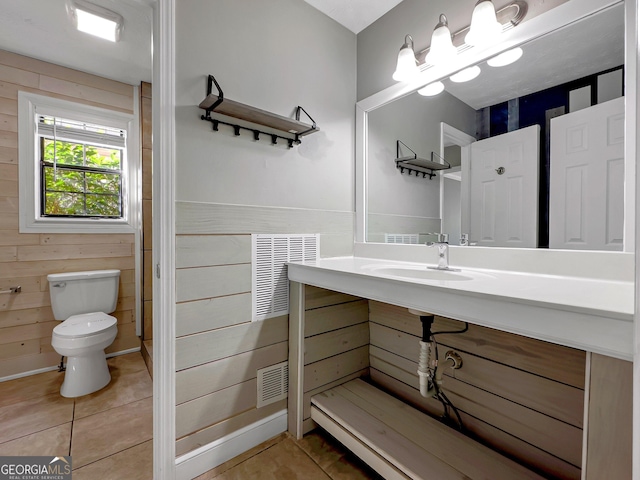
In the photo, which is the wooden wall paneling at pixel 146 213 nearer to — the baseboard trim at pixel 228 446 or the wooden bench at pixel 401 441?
the baseboard trim at pixel 228 446

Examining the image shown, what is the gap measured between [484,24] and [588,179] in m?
0.77

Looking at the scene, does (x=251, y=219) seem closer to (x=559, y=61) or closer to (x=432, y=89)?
(x=432, y=89)

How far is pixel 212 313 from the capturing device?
1324mm

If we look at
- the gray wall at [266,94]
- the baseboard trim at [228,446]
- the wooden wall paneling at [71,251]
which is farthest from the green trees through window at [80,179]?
the baseboard trim at [228,446]

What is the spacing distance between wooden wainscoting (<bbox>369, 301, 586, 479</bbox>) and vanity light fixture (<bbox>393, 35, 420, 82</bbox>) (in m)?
1.28

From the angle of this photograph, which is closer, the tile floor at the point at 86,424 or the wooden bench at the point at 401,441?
the wooden bench at the point at 401,441

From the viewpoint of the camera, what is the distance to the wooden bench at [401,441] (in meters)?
1.08

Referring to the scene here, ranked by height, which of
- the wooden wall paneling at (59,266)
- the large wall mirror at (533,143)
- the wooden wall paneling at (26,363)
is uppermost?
the large wall mirror at (533,143)

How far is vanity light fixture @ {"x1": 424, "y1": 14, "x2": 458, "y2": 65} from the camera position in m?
1.38

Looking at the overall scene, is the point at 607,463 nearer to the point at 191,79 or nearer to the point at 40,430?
the point at 191,79

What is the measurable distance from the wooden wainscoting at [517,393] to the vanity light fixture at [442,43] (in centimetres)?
127

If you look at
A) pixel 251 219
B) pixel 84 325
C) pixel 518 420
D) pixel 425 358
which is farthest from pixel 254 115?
pixel 84 325

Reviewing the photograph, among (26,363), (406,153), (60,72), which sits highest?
(60,72)

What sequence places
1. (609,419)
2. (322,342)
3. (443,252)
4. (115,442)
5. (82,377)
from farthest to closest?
(82,377) < (322,342) < (115,442) < (443,252) < (609,419)
